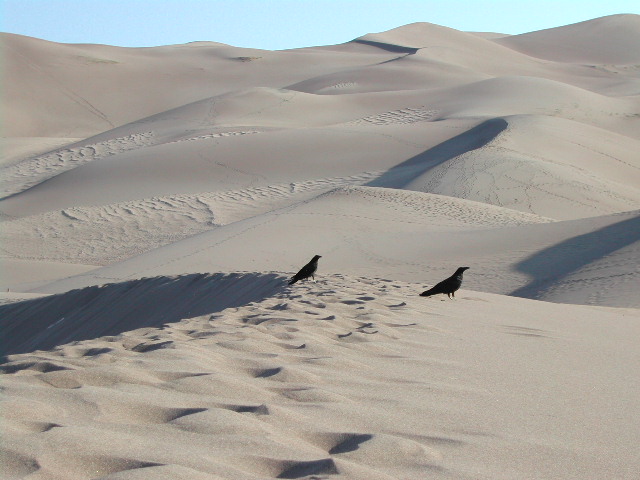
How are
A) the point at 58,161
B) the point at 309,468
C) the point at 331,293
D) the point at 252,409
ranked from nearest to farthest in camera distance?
the point at 309,468
the point at 252,409
the point at 331,293
the point at 58,161

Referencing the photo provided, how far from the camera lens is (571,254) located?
13305 millimetres

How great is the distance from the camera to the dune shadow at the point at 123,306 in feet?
30.2

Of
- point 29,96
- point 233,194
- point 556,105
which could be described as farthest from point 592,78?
point 233,194

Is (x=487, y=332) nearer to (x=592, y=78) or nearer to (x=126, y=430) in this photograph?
(x=126, y=430)

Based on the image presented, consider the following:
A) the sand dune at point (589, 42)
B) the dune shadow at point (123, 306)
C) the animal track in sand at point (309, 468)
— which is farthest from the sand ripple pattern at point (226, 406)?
the sand dune at point (589, 42)

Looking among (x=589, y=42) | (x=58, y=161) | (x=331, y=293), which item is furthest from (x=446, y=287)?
(x=589, y=42)

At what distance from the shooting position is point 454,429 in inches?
128

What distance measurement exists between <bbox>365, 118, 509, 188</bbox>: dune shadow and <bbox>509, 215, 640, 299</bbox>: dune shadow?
1001cm

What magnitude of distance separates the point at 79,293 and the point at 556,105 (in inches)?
1176

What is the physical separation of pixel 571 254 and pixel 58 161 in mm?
26377

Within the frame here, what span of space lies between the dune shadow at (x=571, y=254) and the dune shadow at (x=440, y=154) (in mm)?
10013

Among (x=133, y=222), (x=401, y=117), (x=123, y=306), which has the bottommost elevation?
(x=133, y=222)

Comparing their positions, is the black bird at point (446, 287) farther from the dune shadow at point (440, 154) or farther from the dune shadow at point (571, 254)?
the dune shadow at point (440, 154)

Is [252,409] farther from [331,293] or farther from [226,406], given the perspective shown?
[331,293]
